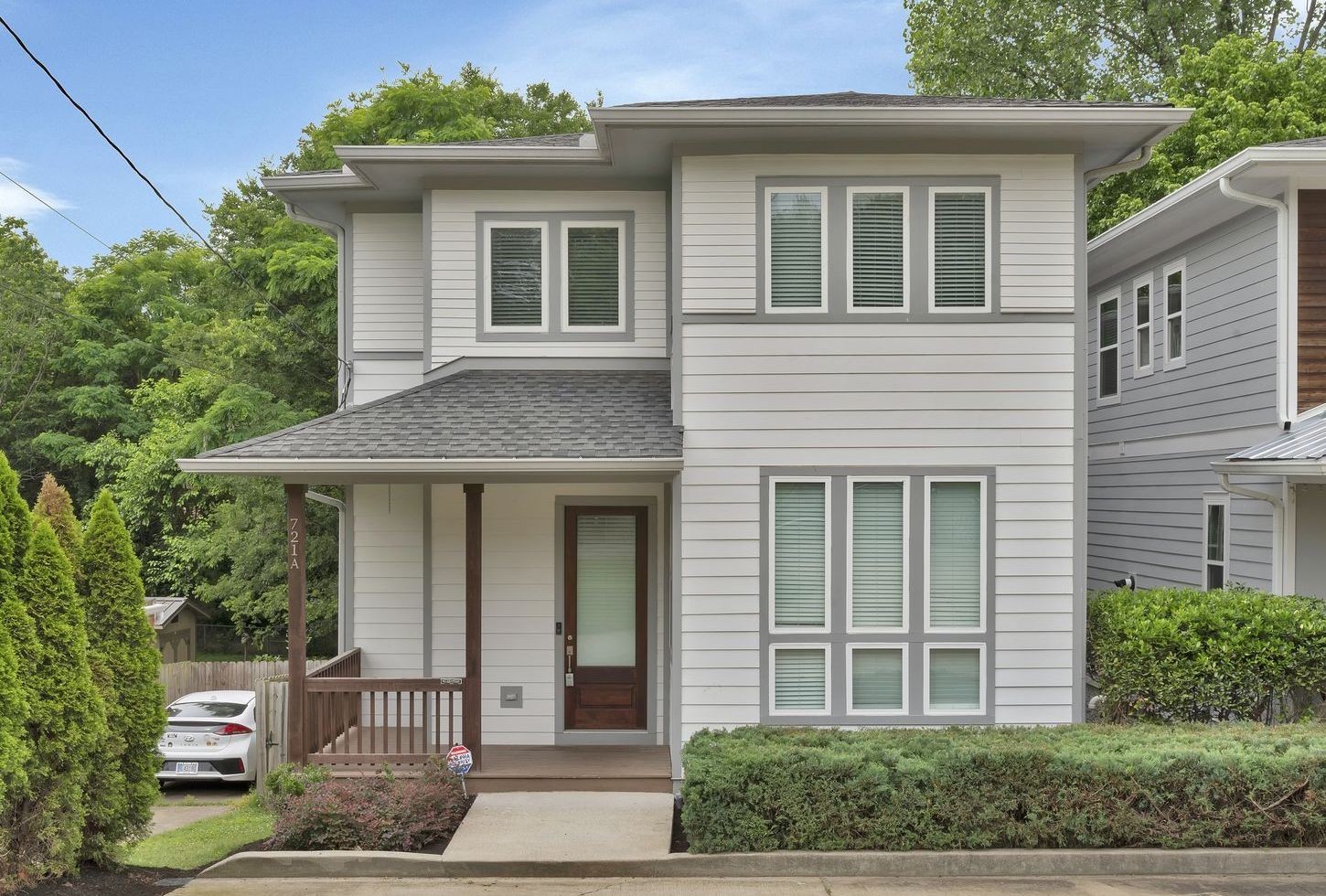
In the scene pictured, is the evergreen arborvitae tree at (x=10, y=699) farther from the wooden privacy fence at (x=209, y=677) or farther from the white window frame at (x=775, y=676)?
the wooden privacy fence at (x=209, y=677)

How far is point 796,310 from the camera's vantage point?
8336 millimetres

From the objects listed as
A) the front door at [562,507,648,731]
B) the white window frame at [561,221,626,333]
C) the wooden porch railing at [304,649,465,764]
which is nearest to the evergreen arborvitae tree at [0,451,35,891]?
the wooden porch railing at [304,649,465,764]

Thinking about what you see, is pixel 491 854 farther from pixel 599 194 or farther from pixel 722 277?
pixel 599 194

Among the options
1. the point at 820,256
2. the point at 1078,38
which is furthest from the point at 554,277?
the point at 1078,38

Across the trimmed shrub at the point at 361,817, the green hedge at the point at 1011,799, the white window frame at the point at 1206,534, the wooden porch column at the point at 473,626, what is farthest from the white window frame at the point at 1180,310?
the trimmed shrub at the point at 361,817

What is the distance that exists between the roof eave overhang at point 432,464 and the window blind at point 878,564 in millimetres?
1679

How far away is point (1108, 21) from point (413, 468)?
22849 mm

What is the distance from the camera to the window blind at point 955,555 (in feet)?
27.3

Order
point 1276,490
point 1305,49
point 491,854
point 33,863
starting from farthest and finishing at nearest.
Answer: point 1305,49 → point 1276,490 → point 491,854 → point 33,863

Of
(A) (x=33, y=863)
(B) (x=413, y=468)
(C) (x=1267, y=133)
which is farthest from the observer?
(C) (x=1267, y=133)

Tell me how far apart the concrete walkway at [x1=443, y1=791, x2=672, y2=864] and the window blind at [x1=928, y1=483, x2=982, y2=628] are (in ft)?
9.20

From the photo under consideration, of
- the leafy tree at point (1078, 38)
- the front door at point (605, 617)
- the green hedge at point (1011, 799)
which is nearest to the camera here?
the green hedge at point (1011, 799)

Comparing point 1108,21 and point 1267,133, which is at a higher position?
point 1108,21

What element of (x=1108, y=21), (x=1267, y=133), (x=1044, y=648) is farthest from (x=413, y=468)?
(x=1108, y=21)
